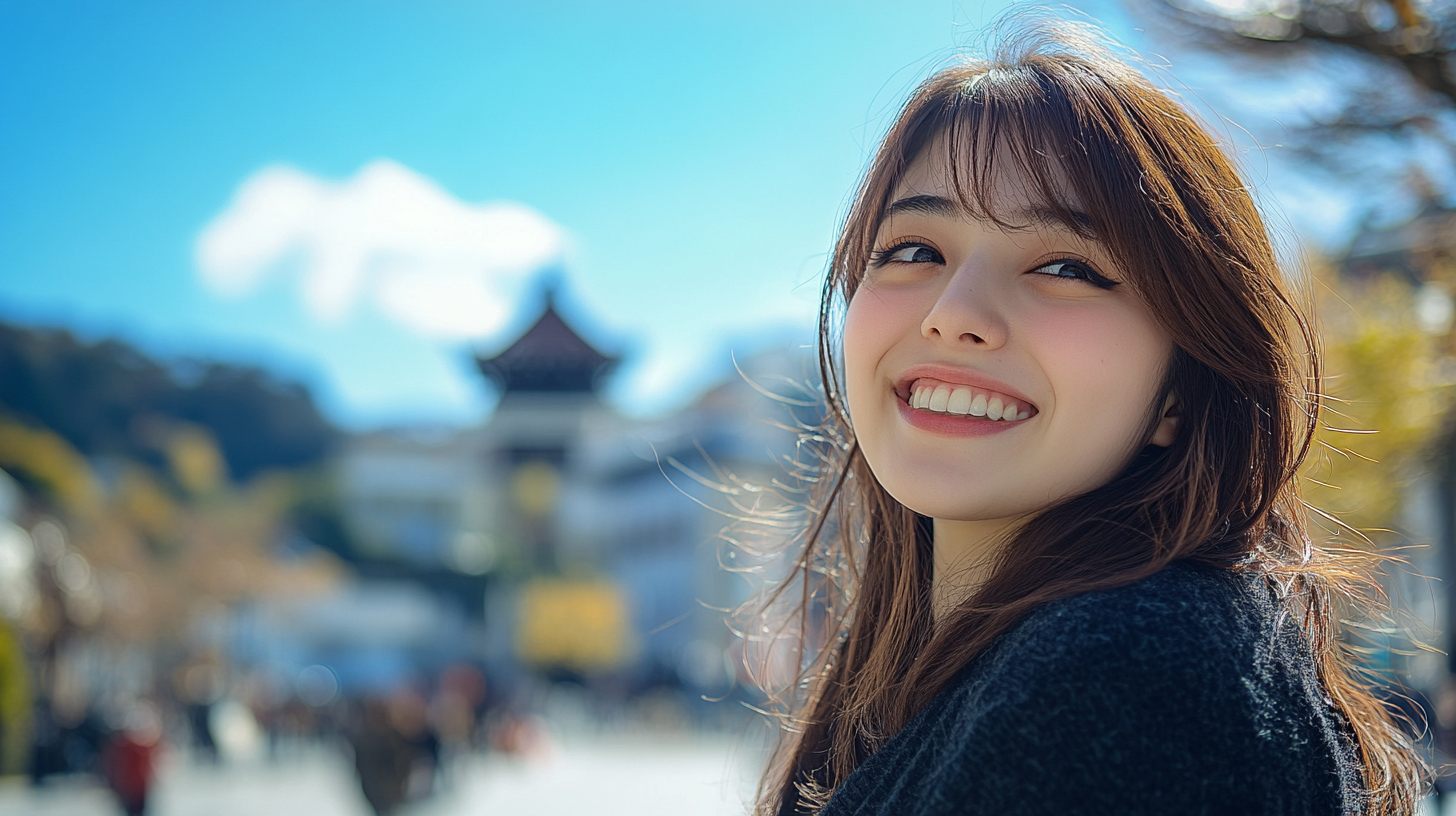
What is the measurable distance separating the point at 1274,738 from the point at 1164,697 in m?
0.10

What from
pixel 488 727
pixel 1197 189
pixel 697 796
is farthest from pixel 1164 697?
pixel 488 727

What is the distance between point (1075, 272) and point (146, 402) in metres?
59.6

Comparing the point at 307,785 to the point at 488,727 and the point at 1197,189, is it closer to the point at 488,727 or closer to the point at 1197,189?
the point at 488,727

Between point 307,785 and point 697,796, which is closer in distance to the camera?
point 697,796

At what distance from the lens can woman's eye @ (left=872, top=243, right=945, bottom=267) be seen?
1.31 metres

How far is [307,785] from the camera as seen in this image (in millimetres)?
16719

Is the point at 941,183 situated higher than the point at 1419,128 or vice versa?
the point at 1419,128

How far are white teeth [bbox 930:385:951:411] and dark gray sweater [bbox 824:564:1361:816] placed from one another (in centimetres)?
29

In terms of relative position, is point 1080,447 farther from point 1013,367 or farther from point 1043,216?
point 1043,216

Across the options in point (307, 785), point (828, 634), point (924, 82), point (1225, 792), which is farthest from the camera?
point (307, 785)

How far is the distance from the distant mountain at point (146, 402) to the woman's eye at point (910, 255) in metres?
52.4

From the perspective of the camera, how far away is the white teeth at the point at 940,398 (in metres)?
1.24

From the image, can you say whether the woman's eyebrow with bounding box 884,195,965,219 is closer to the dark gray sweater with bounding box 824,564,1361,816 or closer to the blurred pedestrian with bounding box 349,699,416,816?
the dark gray sweater with bounding box 824,564,1361,816

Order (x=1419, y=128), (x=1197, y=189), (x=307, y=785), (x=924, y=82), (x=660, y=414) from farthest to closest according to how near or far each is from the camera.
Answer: (x=660, y=414), (x=307, y=785), (x=1419, y=128), (x=924, y=82), (x=1197, y=189)
